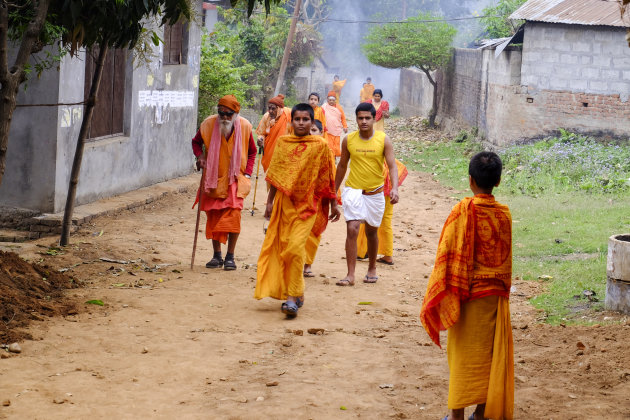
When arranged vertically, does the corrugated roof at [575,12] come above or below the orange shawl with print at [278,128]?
above

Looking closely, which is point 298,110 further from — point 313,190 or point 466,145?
point 466,145

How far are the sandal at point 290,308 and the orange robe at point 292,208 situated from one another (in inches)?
3.5

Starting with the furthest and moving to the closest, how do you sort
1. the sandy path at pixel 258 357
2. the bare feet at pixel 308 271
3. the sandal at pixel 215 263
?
the sandal at pixel 215 263 → the bare feet at pixel 308 271 → the sandy path at pixel 258 357

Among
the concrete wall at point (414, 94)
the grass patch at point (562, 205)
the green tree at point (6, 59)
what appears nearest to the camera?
the green tree at point (6, 59)

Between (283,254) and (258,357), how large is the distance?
4.22ft

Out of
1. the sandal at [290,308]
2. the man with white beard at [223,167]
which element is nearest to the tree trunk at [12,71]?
the man with white beard at [223,167]

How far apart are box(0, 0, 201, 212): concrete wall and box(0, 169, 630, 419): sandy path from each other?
1.98 meters

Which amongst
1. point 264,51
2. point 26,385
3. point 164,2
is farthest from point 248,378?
point 264,51

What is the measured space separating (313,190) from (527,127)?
12919 millimetres

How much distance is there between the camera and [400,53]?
2966 cm

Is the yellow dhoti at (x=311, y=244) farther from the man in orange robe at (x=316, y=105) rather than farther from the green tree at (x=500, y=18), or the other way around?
the green tree at (x=500, y=18)

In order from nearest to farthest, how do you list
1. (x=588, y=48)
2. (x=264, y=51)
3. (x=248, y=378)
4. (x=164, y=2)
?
(x=248, y=378)
(x=164, y=2)
(x=588, y=48)
(x=264, y=51)

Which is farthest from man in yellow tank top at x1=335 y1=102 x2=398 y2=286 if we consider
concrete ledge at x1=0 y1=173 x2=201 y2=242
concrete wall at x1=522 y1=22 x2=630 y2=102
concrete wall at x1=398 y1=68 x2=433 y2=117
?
concrete wall at x1=398 y1=68 x2=433 y2=117

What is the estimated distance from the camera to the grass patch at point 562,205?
26.5ft
